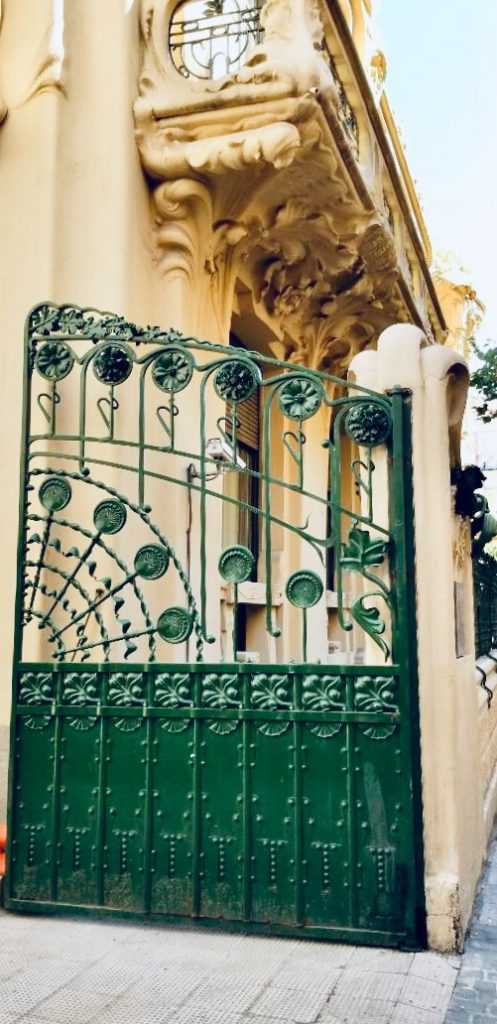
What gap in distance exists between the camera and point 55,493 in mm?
4398

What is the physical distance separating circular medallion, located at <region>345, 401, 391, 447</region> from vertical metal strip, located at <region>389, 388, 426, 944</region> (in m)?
0.05

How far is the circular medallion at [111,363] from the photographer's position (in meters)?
4.48

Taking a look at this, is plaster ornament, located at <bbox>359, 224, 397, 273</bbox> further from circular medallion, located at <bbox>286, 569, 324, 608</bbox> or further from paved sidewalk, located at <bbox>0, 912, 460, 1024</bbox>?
paved sidewalk, located at <bbox>0, 912, 460, 1024</bbox>

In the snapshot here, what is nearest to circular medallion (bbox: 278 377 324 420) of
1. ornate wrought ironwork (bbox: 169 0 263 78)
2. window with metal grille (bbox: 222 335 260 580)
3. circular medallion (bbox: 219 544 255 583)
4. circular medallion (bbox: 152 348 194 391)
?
circular medallion (bbox: 152 348 194 391)

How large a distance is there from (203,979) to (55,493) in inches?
92.6

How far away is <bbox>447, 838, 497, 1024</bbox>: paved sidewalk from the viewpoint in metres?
3.08

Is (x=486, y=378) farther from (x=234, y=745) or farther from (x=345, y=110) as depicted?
(x=234, y=745)

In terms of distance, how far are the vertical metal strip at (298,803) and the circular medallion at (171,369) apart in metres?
1.61

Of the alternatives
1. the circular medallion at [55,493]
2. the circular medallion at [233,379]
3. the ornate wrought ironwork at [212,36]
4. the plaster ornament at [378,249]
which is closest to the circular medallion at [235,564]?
the circular medallion at [233,379]

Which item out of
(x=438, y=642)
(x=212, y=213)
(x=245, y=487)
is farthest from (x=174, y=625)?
(x=245, y=487)

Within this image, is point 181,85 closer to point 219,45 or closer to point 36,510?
point 219,45

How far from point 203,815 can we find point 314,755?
0.61m

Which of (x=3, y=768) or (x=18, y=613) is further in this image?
(x=3, y=768)

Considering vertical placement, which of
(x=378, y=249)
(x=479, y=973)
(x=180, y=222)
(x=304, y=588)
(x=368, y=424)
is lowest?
(x=479, y=973)
